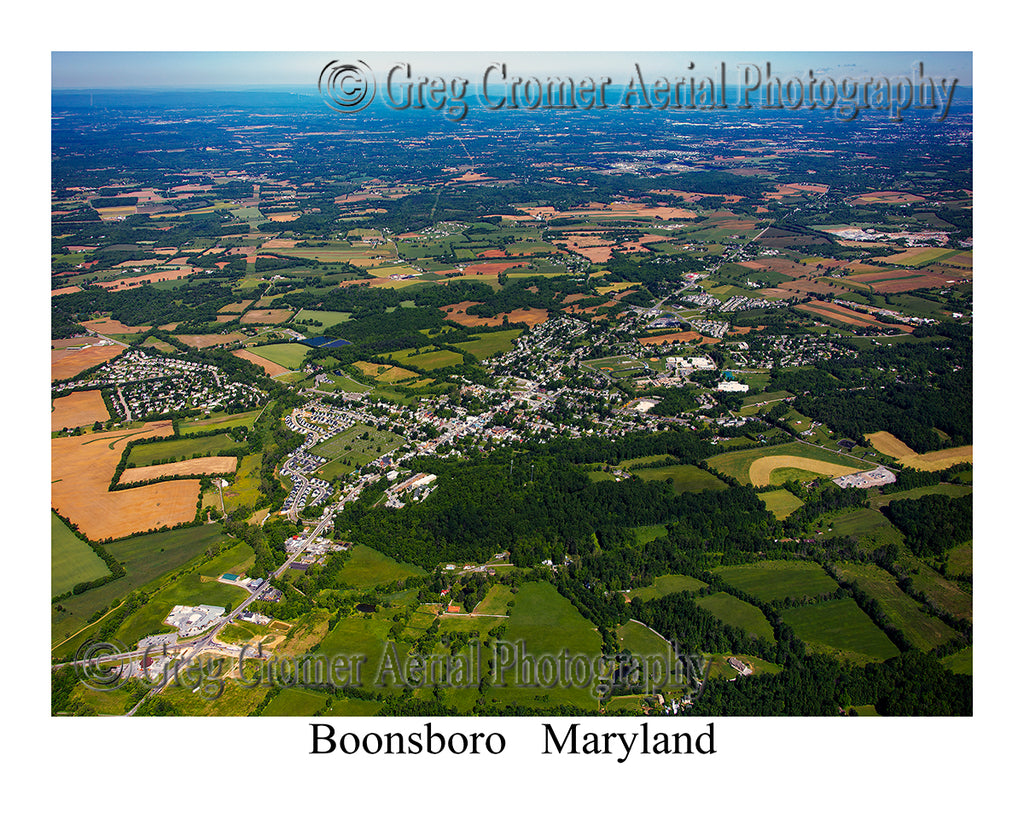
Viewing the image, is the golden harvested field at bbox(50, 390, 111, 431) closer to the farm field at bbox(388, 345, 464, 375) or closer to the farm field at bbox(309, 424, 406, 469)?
the farm field at bbox(309, 424, 406, 469)

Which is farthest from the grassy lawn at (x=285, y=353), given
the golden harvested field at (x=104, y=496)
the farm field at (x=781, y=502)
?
the farm field at (x=781, y=502)

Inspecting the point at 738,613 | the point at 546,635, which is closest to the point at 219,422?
the point at 546,635

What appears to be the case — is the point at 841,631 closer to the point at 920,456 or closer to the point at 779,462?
the point at 779,462

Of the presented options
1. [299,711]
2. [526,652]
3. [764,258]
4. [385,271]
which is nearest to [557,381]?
[526,652]

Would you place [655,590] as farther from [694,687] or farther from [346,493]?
[346,493]

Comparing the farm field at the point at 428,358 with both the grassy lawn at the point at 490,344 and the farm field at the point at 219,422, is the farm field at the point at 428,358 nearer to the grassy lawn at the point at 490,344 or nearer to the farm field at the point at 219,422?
the grassy lawn at the point at 490,344

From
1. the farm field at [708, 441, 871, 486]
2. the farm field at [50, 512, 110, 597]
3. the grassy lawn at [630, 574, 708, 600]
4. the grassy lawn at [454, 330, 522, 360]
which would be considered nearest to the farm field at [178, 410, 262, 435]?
the farm field at [50, 512, 110, 597]
